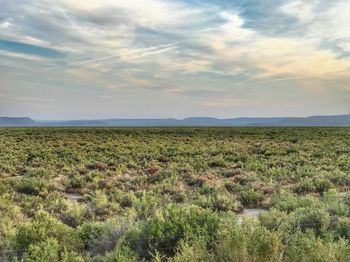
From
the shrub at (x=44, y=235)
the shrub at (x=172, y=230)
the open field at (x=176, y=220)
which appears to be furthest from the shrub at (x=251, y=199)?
the shrub at (x=44, y=235)

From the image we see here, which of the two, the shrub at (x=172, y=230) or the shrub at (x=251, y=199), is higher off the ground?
the shrub at (x=172, y=230)

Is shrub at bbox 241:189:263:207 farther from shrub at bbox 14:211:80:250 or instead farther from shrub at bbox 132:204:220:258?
shrub at bbox 14:211:80:250

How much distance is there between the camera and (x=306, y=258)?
5.23 meters

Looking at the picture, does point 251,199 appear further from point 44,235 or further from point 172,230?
point 44,235

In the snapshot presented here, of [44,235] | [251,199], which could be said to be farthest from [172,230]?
[251,199]

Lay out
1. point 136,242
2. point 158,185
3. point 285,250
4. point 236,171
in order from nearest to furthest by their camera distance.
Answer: point 285,250, point 136,242, point 158,185, point 236,171

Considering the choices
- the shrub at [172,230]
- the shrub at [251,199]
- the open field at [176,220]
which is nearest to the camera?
the open field at [176,220]

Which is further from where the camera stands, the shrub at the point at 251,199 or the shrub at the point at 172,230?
the shrub at the point at 251,199

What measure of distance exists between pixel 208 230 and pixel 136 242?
3.86 ft

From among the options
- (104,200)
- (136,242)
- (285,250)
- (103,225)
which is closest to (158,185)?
(104,200)

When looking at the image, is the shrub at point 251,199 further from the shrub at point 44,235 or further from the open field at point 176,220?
the shrub at point 44,235

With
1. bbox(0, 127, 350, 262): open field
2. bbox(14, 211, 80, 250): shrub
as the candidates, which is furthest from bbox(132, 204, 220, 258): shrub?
bbox(14, 211, 80, 250): shrub

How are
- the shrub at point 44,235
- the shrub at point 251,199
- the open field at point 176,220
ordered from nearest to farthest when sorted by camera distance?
the open field at point 176,220 → the shrub at point 44,235 → the shrub at point 251,199

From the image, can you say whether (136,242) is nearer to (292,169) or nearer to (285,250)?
(285,250)
